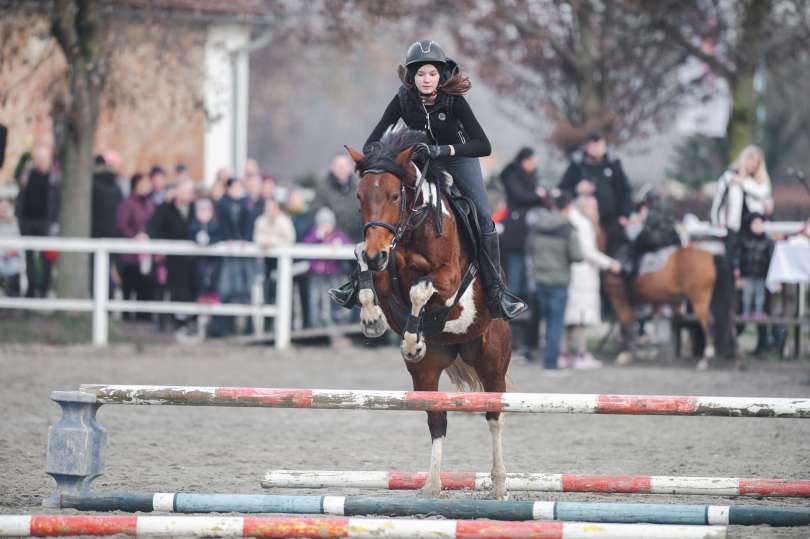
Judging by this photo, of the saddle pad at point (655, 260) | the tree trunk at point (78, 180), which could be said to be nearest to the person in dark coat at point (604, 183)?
the saddle pad at point (655, 260)

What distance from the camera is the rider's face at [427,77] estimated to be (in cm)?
800

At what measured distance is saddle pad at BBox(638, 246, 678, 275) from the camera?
1602cm

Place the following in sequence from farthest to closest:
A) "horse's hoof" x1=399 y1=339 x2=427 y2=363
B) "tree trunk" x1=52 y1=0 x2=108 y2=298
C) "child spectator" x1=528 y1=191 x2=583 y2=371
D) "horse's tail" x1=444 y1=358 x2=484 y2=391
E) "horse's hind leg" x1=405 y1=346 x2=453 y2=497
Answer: "tree trunk" x1=52 y1=0 x2=108 y2=298, "child spectator" x1=528 y1=191 x2=583 y2=371, "horse's tail" x1=444 y1=358 x2=484 y2=391, "horse's hind leg" x1=405 y1=346 x2=453 y2=497, "horse's hoof" x1=399 y1=339 x2=427 y2=363

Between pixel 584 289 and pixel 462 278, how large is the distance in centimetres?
826

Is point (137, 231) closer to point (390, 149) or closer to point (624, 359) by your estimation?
point (624, 359)

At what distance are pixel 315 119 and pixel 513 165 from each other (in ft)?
191

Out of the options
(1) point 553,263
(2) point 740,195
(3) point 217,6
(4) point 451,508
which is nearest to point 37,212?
(3) point 217,6

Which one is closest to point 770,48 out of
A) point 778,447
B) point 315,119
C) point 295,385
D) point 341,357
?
point 341,357

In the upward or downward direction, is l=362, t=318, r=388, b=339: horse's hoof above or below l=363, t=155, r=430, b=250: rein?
below

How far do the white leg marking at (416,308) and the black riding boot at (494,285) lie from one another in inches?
20.4

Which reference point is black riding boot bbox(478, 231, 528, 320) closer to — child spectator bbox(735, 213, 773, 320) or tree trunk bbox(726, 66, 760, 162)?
child spectator bbox(735, 213, 773, 320)

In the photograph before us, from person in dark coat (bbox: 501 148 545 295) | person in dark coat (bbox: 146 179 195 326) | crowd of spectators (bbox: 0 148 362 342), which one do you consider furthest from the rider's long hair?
person in dark coat (bbox: 146 179 195 326)

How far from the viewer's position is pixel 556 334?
51.4ft

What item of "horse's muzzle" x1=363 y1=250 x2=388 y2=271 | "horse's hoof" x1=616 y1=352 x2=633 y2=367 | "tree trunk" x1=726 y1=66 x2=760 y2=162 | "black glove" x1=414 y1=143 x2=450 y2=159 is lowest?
"horse's hoof" x1=616 y1=352 x2=633 y2=367
